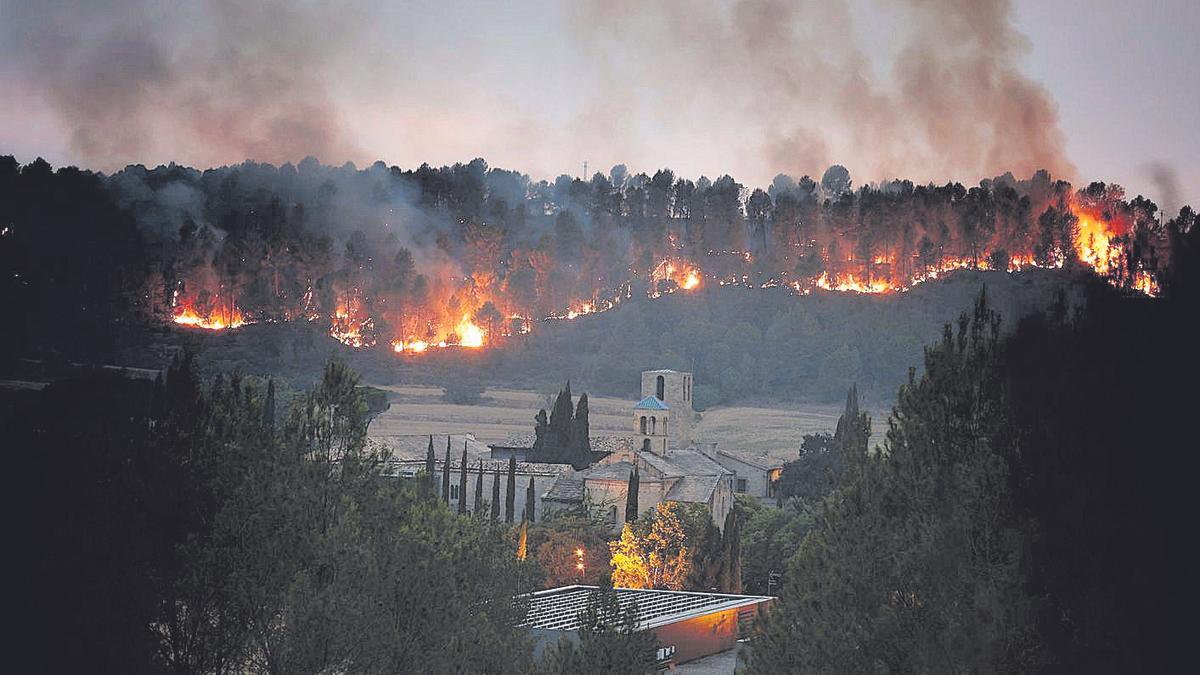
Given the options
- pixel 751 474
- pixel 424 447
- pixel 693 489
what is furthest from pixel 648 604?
pixel 751 474

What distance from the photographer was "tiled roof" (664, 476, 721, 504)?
4431cm

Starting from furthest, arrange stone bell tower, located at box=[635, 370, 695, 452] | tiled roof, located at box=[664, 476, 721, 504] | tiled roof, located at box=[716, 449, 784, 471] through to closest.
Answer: stone bell tower, located at box=[635, 370, 695, 452], tiled roof, located at box=[716, 449, 784, 471], tiled roof, located at box=[664, 476, 721, 504]

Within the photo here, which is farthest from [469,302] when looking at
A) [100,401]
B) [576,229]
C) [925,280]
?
[100,401]

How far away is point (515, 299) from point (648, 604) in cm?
5258

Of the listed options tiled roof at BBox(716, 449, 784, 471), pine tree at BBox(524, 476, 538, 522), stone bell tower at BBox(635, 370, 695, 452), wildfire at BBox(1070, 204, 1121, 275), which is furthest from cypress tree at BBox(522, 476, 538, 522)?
wildfire at BBox(1070, 204, 1121, 275)

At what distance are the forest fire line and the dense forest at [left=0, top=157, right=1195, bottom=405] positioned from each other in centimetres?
12

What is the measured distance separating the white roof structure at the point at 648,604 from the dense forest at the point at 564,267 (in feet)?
97.9

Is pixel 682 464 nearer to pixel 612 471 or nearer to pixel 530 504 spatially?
pixel 612 471

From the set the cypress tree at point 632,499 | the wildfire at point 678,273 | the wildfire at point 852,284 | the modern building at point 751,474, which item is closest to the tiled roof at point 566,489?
the cypress tree at point 632,499

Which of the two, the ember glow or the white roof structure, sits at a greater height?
the ember glow

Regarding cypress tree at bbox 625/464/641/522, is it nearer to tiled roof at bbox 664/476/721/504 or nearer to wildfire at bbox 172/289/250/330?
tiled roof at bbox 664/476/721/504

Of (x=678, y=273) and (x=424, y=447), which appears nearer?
(x=424, y=447)

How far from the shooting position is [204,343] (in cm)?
6438

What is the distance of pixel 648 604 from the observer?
96.8 feet
